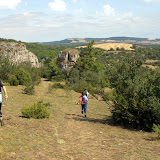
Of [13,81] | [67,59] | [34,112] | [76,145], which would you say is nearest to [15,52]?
[67,59]

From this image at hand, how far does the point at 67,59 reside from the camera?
182 ft

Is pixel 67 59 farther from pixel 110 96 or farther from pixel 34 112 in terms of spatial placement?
pixel 34 112

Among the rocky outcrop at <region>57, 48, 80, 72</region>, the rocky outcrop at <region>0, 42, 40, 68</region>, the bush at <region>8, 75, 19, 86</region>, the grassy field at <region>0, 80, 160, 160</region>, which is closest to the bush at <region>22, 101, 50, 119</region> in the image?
the grassy field at <region>0, 80, 160, 160</region>

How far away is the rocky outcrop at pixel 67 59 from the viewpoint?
53250mm

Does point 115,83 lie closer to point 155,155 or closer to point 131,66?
point 131,66

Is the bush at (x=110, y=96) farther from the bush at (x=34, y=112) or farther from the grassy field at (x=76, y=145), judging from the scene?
the bush at (x=34, y=112)

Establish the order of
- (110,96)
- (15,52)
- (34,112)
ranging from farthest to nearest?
(15,52)
(110,96)
(34,112)

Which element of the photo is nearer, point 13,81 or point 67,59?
point 13,81

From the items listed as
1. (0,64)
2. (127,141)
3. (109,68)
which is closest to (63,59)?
(0,64)

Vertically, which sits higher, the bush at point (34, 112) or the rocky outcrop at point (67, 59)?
the rocky outcrop at point (67, 59)

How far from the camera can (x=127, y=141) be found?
352 inches

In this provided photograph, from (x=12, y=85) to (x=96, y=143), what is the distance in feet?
82.3

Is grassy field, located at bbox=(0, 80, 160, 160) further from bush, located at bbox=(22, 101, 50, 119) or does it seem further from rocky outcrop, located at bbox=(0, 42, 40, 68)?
rocky outcrop, located at bbox=(0, 42, 40, 68)

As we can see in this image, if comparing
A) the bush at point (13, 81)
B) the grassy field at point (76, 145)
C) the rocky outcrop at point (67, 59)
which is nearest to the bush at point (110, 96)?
the grassy field at point (76, 145)
